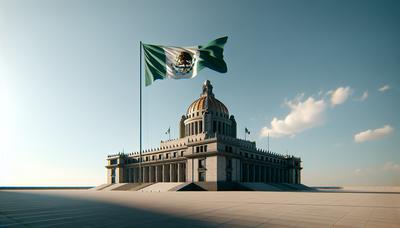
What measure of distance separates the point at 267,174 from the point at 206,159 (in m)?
35.1

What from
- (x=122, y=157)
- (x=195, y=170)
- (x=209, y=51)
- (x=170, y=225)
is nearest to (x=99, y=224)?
(x=170, y=225)

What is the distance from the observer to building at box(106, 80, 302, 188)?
78.8 m

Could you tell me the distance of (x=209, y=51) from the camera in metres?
40.3

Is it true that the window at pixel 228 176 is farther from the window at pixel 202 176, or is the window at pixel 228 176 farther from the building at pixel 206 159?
the window at pixel 202 176

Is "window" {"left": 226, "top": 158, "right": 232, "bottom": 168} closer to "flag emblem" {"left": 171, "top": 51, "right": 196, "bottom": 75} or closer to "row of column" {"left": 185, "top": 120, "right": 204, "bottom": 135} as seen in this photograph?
"row of column" {"left": 185, "top": 120, "right": 204, "bottom": 135}

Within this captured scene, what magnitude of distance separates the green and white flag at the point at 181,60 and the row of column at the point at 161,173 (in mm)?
54186

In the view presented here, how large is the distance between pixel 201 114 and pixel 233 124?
756 inches

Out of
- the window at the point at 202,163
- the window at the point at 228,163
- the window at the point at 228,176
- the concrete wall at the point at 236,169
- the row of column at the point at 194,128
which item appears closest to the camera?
the window at the point at 228,176

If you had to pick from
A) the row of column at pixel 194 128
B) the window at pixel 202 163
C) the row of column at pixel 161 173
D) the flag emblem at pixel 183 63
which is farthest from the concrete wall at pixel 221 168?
the flag emblem at pixel 183 63

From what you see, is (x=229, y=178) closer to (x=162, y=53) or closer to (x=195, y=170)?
(x=195, y=170)

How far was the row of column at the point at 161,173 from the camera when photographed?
90938 millimetres

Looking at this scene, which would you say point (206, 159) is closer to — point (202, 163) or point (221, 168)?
point (202, 163)

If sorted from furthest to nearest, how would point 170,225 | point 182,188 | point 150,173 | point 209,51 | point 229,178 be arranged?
1. point 150,173
2. point 229,178
3. point 182,188
4. point 209,51
5. point 170,225

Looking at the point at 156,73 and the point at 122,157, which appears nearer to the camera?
the point at 156,73
